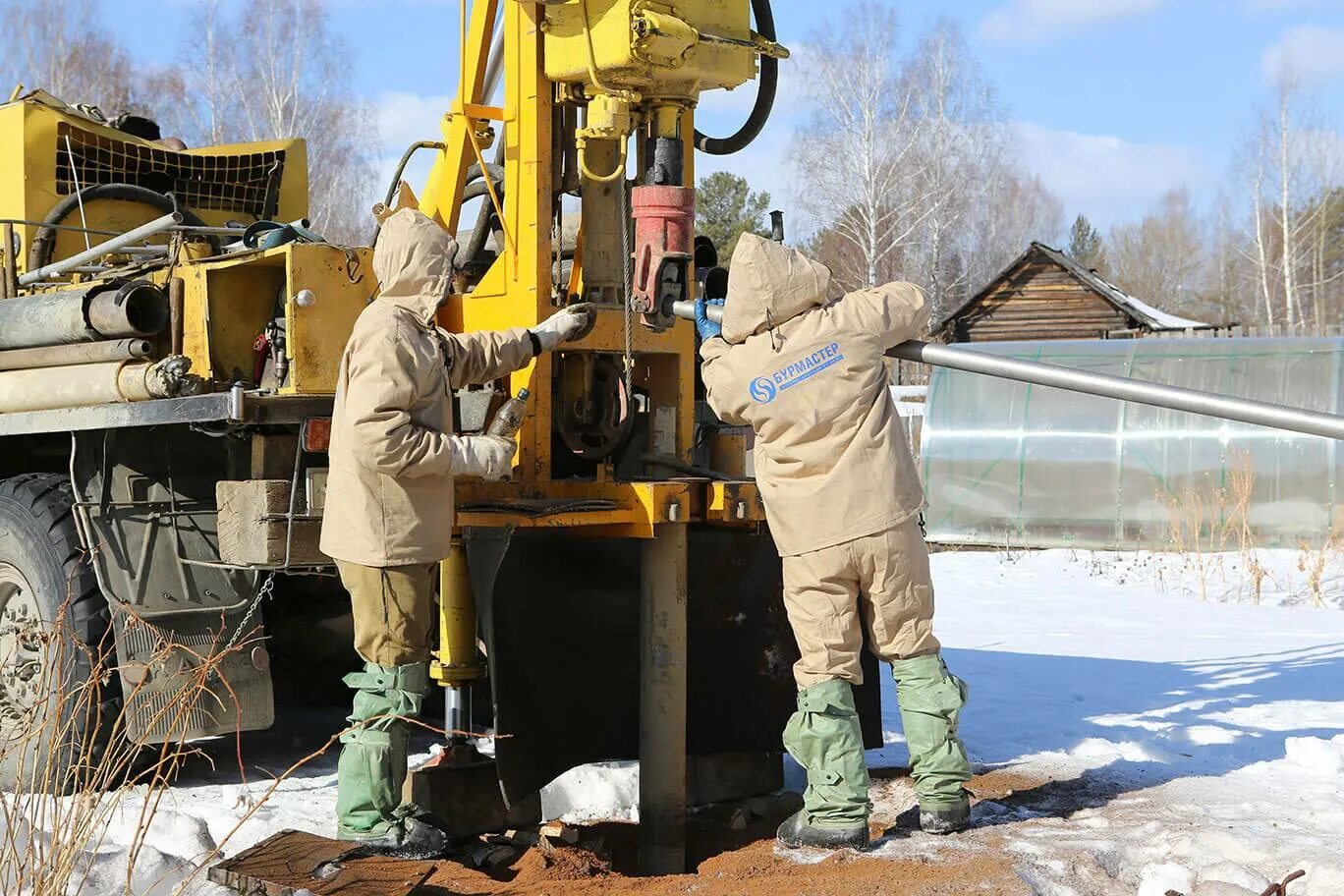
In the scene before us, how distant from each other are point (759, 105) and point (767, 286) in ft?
3.82

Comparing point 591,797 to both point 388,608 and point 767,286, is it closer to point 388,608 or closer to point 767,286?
point 388,608

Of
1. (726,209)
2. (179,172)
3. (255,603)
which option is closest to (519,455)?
(255,603)

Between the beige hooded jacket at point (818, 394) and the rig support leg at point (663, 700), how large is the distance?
0.58 m

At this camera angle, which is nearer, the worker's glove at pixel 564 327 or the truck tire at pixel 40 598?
the worker's glove at pixel 564 327

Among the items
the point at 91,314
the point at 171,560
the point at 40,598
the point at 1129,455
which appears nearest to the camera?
the point at 91,314

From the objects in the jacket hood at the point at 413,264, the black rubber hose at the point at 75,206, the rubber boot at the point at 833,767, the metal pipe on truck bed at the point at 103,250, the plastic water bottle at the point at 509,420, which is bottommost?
the rubber boot at the point at 833,767

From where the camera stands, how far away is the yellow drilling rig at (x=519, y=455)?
5.58 metres

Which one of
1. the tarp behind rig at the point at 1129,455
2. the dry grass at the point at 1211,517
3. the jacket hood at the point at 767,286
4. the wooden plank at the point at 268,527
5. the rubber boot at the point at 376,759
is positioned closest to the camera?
the rubber boot at the point at 376,759

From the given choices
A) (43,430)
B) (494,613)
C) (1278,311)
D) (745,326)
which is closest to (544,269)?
(745,326)

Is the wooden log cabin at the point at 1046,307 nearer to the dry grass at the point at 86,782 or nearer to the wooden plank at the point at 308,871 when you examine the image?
the dry grass at the point at 86,782

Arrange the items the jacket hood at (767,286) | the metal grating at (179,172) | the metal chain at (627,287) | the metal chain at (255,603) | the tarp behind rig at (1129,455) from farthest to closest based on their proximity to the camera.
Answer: the tarp behind rig at (1129,455)
the metal grating at (179,172)
the metal chain at (255,603)
the metal chain at (627,287)
the jacket hood at (767,286)

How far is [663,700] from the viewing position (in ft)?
18.9

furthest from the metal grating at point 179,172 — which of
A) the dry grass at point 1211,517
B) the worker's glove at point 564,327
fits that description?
the dry grass at point 1211,517

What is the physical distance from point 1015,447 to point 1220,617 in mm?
5660
